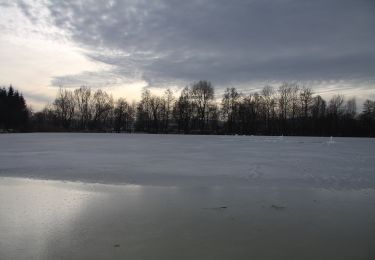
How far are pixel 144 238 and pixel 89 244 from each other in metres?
0.62

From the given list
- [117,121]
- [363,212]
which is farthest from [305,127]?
[363,212]

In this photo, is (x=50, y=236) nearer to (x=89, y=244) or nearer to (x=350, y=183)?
(x=89, y=244)

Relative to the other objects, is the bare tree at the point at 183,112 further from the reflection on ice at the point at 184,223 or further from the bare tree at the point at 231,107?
the reflection on ice at the point at 184,223

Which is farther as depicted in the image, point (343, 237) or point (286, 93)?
point (286, 93)

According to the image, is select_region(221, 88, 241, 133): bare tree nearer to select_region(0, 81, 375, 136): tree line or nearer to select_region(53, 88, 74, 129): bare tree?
select_region(0, 81, 375, 136): tree line

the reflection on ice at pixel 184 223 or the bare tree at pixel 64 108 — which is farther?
the bare tree at pixel 64 108

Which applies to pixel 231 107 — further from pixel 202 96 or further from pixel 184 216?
pixel 184 216

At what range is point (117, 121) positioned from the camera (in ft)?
249

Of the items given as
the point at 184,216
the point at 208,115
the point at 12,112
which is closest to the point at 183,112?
the point at 208,115

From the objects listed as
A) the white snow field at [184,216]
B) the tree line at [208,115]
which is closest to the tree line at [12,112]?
the tree line at [208,115]

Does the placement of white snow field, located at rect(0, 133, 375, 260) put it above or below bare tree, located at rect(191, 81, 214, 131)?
below

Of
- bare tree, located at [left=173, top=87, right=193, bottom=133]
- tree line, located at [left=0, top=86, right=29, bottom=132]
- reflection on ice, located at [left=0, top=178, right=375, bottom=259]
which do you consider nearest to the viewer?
reflection on ice, located at [left=0, top=178, right=375, bottom=259]

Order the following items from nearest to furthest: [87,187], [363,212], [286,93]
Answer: [363,212] → [87,187] → [286,93]

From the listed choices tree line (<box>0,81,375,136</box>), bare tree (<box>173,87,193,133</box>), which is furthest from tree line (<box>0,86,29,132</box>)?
bare tree (<box>173,87,193,133</box>)
